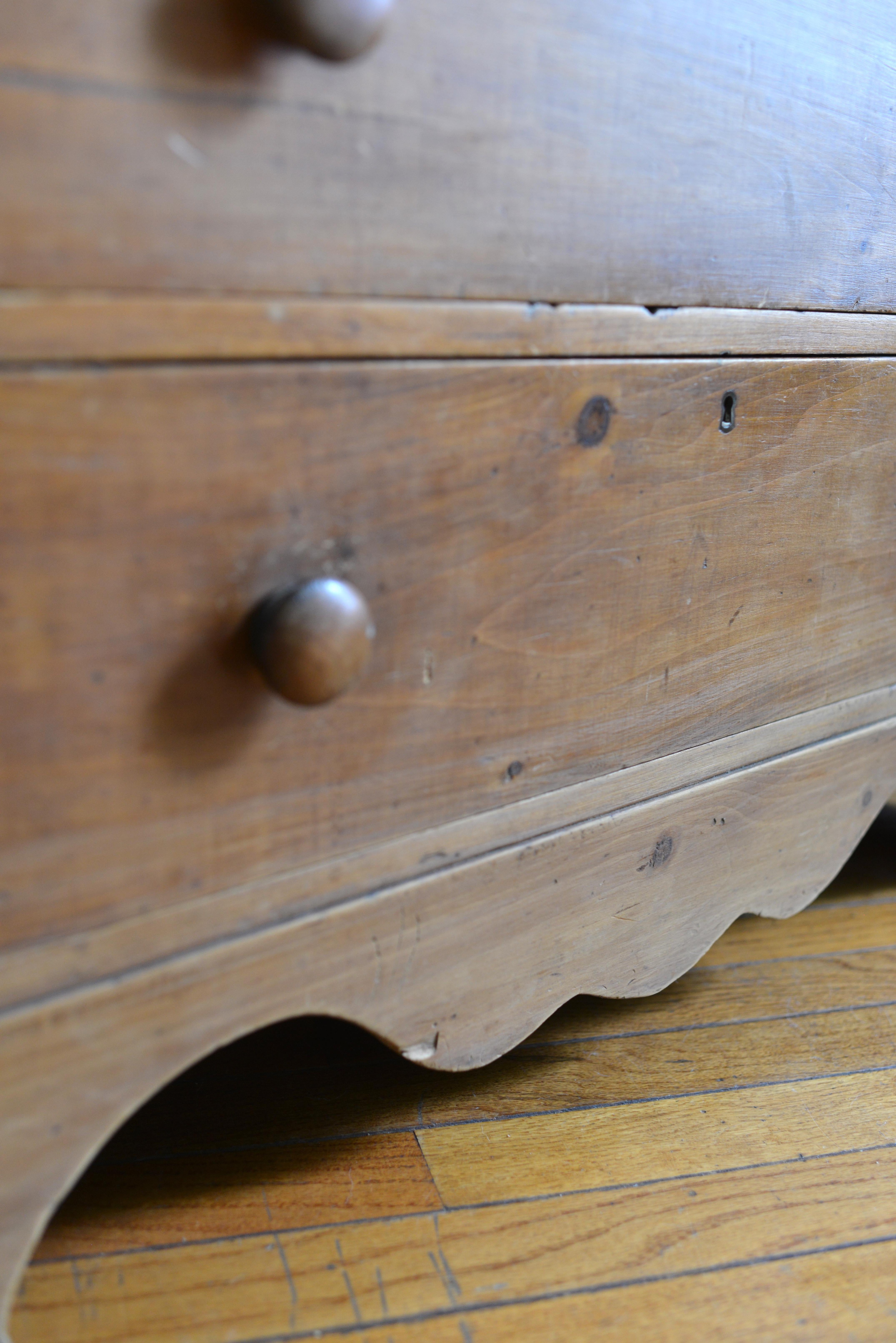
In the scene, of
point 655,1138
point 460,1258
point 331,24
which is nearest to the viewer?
point 331,24

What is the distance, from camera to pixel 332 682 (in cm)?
43

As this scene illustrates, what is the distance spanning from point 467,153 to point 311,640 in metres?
0.22

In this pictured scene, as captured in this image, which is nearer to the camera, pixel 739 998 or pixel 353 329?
pixel 353 329

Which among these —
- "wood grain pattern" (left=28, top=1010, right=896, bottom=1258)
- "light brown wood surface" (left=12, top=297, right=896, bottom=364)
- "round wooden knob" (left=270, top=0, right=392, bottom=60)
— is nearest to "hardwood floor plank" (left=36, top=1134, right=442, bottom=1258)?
"wood grain pattern" (left=28, top=1010, right=896, bottom=1258)

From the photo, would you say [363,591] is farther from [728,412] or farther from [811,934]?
[811,934]

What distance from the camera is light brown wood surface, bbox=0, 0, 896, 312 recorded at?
36 cm

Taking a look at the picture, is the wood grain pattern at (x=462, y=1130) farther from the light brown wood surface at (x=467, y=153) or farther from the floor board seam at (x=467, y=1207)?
the light brown wood surface at (x=467, y=153)

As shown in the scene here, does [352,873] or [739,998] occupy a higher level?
[352,873]

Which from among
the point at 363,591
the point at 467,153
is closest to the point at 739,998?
the point at 363,591

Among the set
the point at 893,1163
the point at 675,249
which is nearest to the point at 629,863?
the point at 893,1163

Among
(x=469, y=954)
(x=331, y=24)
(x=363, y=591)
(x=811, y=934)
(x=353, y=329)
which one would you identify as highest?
(x=331, y=24)

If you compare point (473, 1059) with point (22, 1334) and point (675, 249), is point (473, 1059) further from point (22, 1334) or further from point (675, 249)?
point (675, 249)

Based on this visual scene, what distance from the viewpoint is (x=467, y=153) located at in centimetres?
46

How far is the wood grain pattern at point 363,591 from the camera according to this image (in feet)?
1.29
